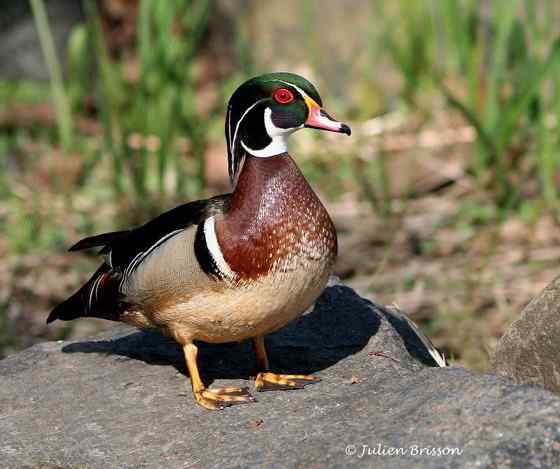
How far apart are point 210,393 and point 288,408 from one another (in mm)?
288

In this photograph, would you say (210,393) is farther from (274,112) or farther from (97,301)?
(274,112)

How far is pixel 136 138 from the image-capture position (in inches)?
239

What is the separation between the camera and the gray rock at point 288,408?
237 centimetres

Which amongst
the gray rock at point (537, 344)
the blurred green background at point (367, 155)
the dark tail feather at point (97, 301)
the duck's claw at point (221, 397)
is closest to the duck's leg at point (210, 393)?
the duck's claw at point (221, 397)

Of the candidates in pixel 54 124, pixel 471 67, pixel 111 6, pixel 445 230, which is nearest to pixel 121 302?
pixel 445 230

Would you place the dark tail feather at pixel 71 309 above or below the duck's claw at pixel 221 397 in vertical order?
above

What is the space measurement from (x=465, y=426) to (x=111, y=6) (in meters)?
6.19

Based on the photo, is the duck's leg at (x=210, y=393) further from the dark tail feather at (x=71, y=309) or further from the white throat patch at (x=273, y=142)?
the white throat patch at (x=273, y=142)

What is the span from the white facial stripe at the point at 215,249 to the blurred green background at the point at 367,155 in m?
1.52

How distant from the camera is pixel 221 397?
3.13m

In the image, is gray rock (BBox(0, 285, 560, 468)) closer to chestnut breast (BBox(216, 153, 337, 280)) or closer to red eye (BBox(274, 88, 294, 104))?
chestnut breast (BBox(216, 153, 337, 280))

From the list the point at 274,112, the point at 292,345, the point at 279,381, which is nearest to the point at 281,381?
the point at 279,381

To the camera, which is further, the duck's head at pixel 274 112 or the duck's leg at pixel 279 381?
the duck's leg at pixel 279 381

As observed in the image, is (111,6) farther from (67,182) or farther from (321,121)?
(321,121)
